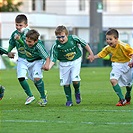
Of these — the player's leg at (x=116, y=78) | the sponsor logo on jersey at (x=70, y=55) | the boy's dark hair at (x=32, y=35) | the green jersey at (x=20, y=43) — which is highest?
the boy's dark hair at (x=32, y=35)

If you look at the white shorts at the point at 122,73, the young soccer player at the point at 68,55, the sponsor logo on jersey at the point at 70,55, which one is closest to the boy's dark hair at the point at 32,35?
the young soccer player at the point at 68,55

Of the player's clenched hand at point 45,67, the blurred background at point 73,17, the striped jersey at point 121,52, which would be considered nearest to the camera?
the player's clenched hand at point 45,67

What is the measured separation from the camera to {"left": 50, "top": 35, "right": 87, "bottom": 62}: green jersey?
13391mm

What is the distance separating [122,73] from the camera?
13.5 metres

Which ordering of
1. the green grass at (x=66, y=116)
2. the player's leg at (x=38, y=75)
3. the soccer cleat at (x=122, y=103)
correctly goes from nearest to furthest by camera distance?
1. the green grass at (x=66, y=116)
2. the soccer cleat at (x=122, y=103)
3. the player's leg at (x=38, y=75)

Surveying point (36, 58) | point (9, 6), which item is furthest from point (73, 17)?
point (36, 58)

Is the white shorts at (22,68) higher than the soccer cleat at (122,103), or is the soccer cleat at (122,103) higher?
the white shorts at (22,68)

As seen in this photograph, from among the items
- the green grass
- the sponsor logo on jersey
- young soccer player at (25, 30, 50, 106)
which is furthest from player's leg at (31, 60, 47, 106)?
the sponsor logo on jersey

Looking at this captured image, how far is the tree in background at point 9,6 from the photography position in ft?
164

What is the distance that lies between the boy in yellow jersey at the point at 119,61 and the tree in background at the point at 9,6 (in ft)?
121

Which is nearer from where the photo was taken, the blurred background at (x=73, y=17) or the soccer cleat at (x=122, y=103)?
the soccer cleat at (x=122, y=103)

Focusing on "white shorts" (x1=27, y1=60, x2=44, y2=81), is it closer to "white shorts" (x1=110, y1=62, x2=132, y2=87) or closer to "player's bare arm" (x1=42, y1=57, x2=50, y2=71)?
"player's bare arm" (x1=42, y1=57, x2=50, y2=71)

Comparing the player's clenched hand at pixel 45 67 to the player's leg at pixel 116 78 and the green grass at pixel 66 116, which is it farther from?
the player's leg at pixel 116 78

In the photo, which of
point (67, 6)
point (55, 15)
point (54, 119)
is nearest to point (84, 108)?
point (54, 119)
